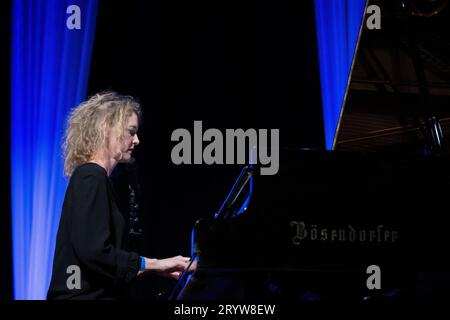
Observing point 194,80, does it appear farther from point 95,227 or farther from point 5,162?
point 95,227

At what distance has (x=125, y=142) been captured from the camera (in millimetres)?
2795

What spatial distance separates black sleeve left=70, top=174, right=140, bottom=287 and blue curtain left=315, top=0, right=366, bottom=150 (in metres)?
2.70

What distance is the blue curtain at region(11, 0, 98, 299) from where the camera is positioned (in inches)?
173

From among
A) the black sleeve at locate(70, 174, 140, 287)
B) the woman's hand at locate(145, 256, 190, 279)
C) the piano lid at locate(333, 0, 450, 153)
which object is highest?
the piano lid at locate(333, 0, 450, 153)

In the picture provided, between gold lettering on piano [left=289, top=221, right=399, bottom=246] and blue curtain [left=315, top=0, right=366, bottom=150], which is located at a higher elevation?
blue curtain [left=315, top=0, right=366, bottom=150]

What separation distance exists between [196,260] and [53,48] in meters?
2.84

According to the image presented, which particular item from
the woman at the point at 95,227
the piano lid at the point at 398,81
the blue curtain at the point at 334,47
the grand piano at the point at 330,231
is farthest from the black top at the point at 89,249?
the blue curtain at the point at 334,47

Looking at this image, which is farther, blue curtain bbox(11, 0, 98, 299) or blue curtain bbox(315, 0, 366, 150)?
blue curtain bbox(315, 0, 366, 150)

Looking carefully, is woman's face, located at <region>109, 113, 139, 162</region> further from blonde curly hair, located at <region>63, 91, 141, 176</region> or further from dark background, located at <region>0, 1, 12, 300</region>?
dark background, located at <region>0, 1, 12, 300</region>

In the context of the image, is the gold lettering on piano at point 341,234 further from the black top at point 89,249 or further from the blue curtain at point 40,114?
the blue curtain at point 40,114

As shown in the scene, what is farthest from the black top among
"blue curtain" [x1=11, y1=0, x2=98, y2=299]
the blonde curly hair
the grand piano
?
"blue curtain" [x1=11, y1=0, x2=98, y2=299]

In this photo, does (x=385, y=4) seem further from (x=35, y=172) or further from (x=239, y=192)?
(x=35, y=172)

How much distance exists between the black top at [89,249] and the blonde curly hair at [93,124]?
177 mm

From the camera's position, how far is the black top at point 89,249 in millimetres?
2416
